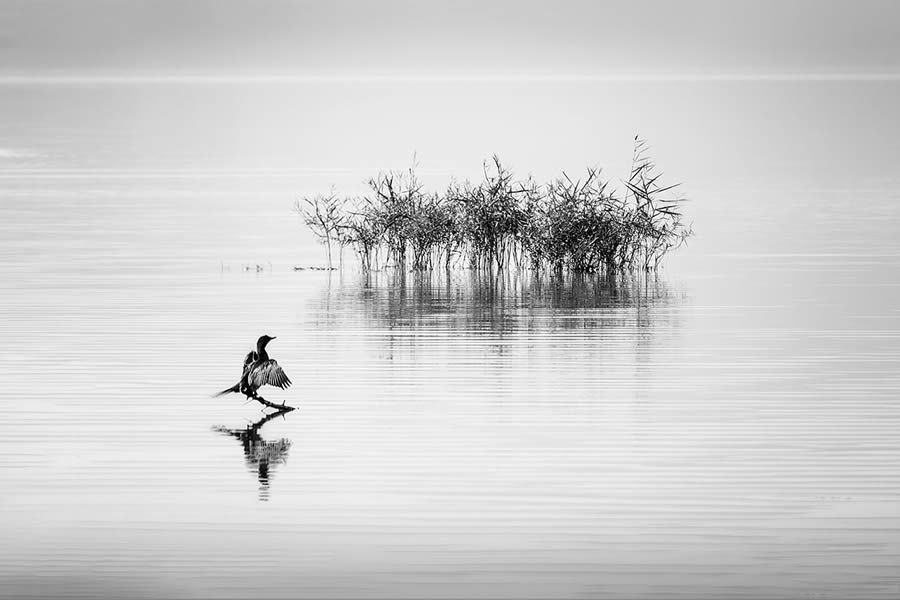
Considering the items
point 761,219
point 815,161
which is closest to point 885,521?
point 761,219

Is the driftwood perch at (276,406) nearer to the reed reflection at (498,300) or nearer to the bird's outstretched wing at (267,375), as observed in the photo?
the bird's outstretched wing at (267,375)

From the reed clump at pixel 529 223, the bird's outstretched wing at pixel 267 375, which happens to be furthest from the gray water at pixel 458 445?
the reed clump at pixel 529 223

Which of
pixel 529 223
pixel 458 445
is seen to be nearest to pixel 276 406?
pixel 458 445

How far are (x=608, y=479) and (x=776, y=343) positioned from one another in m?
8.10

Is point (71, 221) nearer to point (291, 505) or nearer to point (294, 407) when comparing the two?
point (294, 407)

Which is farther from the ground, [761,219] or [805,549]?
[761,219]

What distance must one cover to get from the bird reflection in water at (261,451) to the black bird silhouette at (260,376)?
28 centimetres

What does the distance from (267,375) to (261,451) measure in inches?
59.7

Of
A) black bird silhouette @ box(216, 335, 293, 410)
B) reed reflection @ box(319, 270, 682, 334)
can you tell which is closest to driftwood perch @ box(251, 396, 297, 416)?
black bird silhouette @ box(216, 335, 293, 410)

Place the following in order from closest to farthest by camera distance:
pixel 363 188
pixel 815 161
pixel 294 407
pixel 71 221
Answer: pixel 294 407
pixel 71 221
pixel 363 188
pixel 815 161

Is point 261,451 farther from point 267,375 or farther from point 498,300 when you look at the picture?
point 498,300

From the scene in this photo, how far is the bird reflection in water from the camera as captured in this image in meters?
10.7

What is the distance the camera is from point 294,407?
1344 centimetres

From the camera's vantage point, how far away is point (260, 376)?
42.7ft
